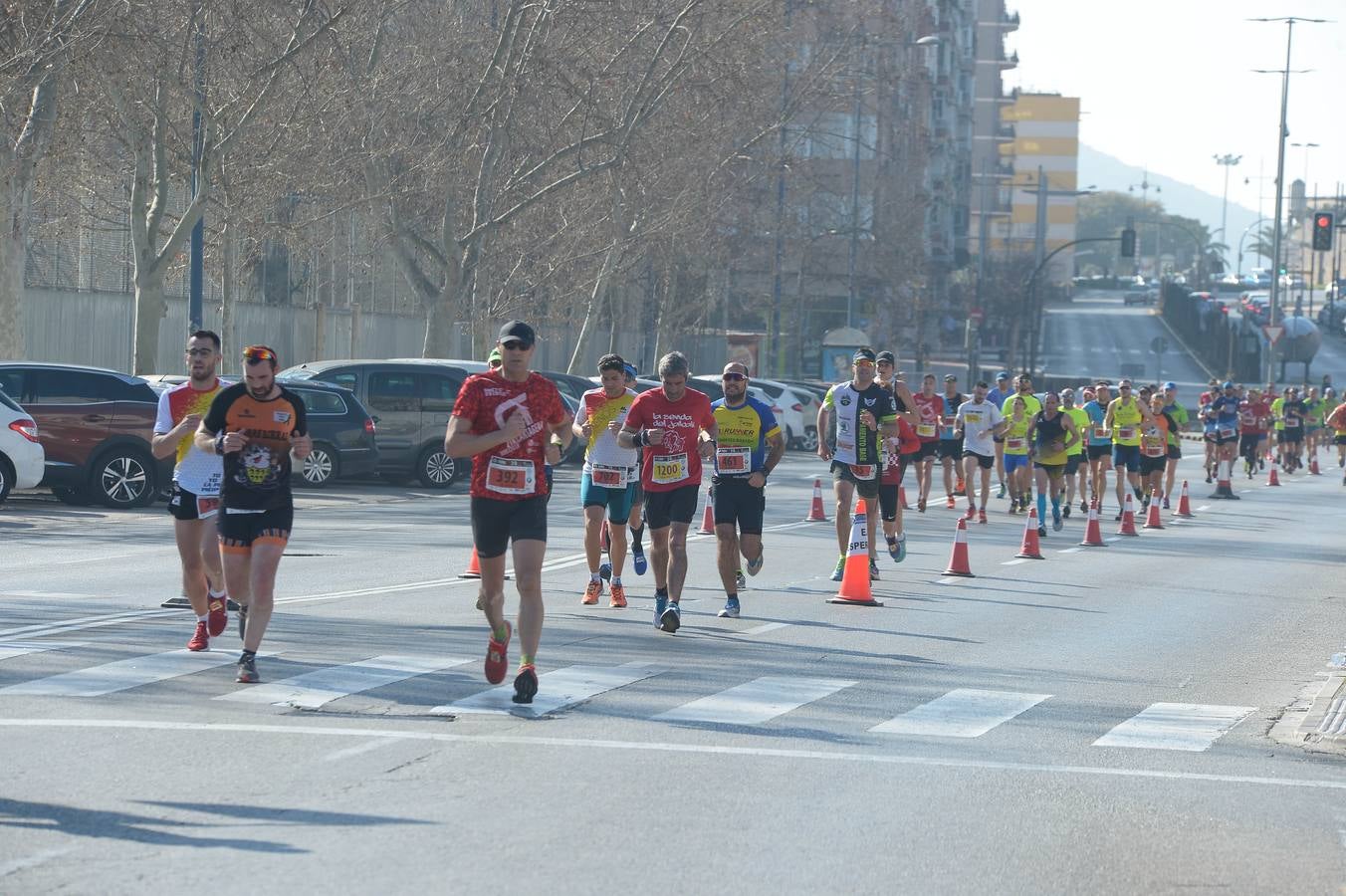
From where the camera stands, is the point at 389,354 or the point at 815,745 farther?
the point at 389,354

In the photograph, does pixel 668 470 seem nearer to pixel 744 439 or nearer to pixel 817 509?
pixel 744 439

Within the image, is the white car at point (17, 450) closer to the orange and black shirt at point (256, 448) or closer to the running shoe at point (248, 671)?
the orange and black shirt at point (256, 448)

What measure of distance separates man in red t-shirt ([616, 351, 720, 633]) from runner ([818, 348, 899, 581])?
3.63 meters

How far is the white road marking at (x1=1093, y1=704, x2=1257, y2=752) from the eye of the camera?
30.7 feet

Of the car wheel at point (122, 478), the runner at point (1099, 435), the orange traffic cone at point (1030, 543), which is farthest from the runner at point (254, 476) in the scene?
the runner at point (1099, 435)

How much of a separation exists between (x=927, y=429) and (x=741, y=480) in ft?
41.0

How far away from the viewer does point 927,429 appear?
26359mm

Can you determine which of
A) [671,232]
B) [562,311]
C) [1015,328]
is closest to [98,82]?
[671,232]

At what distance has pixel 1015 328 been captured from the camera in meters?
102

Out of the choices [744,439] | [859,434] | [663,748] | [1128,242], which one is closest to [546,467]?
[663,748]

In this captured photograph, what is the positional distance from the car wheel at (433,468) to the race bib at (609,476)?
14.4 m

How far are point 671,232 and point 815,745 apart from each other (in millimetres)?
41058

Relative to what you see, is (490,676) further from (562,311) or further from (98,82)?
(562,311)

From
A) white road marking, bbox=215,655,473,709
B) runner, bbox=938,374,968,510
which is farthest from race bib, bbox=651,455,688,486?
runner, bbox=938,374,968,510
